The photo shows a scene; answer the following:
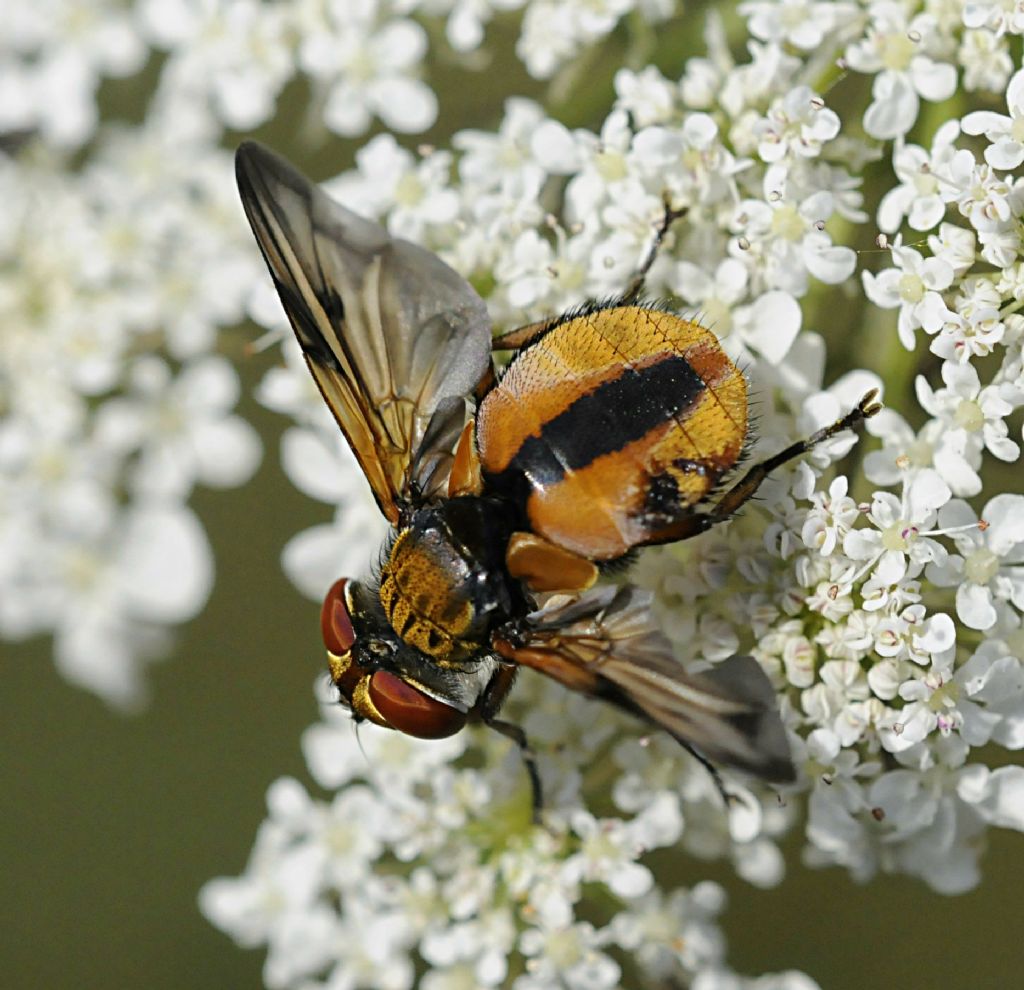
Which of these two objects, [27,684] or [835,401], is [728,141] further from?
[27,684]

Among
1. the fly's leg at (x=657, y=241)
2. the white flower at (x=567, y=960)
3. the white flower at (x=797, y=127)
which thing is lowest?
the white flower at (x=567, y=960)

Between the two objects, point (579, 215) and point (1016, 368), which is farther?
point (579, 215)

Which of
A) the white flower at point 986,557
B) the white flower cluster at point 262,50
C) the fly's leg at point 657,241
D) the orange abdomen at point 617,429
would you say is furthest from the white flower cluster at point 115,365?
the white flower at point 986,557

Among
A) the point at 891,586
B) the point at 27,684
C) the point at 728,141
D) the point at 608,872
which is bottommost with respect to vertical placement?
the point at 27,684

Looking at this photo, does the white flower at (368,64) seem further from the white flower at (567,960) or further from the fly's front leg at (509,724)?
the white flower at (567,960)

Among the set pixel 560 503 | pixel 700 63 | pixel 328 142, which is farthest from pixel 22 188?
pixel 560 503
